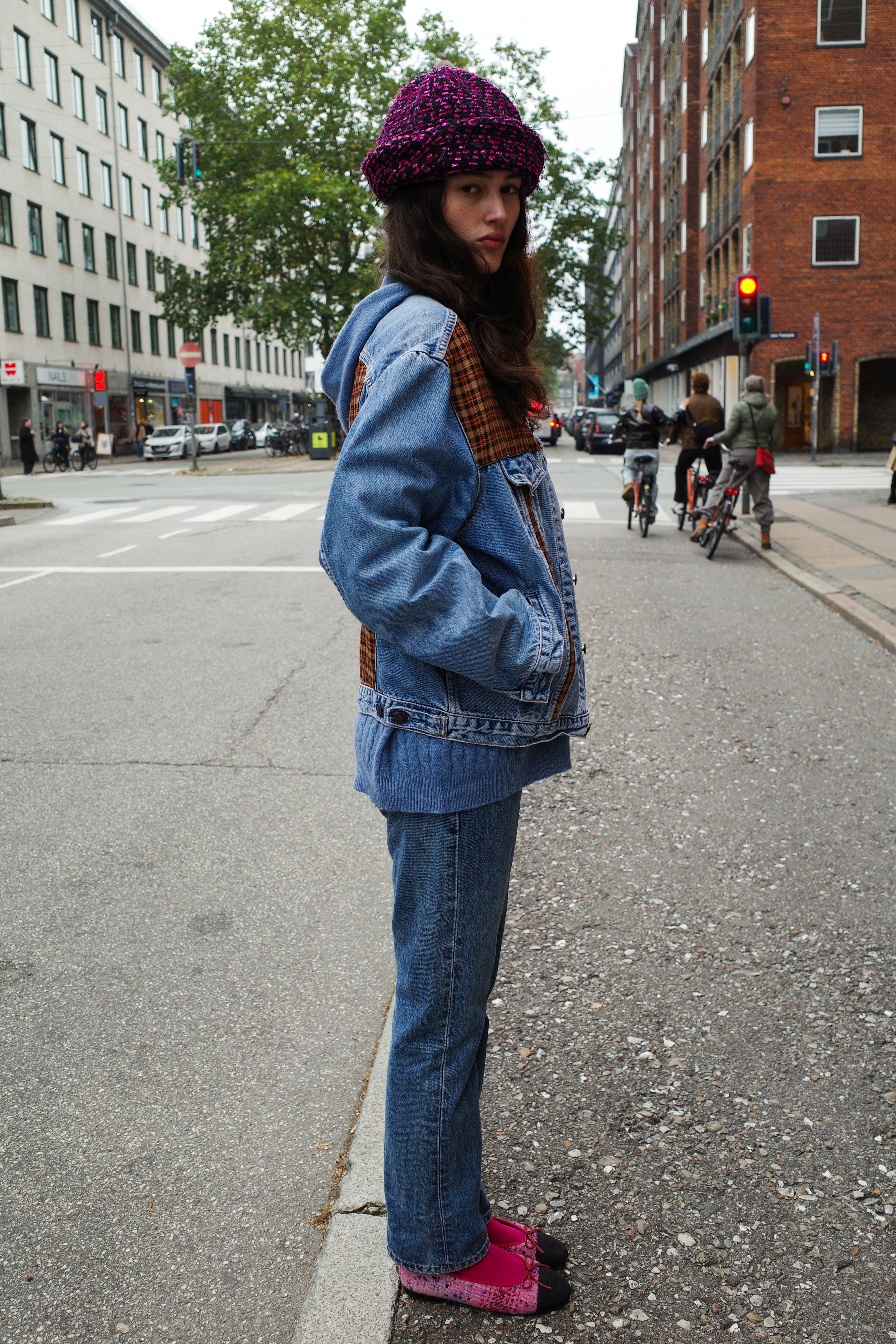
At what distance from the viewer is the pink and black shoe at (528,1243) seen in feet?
6.93

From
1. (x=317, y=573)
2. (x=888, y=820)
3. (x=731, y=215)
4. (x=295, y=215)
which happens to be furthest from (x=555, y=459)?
(x=888, y=820)

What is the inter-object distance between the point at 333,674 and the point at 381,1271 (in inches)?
210

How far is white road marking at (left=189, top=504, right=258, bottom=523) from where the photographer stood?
58.9 ft

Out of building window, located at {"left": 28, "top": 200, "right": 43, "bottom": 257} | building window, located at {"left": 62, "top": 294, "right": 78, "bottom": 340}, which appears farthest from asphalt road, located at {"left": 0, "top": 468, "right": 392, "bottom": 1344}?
building window, located at {"left": 62, "top": 294, "right": 78, "bottom": 340}

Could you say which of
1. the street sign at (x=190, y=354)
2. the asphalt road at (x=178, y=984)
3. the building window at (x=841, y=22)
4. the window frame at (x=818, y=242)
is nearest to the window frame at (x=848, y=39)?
the building window at (x=841, y=22)

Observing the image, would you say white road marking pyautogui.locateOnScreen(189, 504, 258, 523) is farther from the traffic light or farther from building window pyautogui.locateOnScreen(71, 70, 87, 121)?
building window pyautogui.locateOnScreen(71, 70, 87, 121)

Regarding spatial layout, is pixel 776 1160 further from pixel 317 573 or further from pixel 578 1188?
pixel 317 573

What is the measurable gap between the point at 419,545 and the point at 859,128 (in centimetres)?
3803

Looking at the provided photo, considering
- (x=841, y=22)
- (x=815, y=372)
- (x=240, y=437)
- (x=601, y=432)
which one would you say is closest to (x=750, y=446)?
(x=815, y=372)

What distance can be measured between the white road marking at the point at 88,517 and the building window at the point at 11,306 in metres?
25.4

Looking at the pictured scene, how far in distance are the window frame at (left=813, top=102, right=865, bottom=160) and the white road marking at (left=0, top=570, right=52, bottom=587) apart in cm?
2998

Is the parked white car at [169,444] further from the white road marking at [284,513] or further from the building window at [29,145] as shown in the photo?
the white road marking at [284,513]

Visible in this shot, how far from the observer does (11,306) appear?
1687 inches

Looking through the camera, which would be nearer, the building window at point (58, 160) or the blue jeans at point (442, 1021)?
the blue jeans at point (442, 1021)
